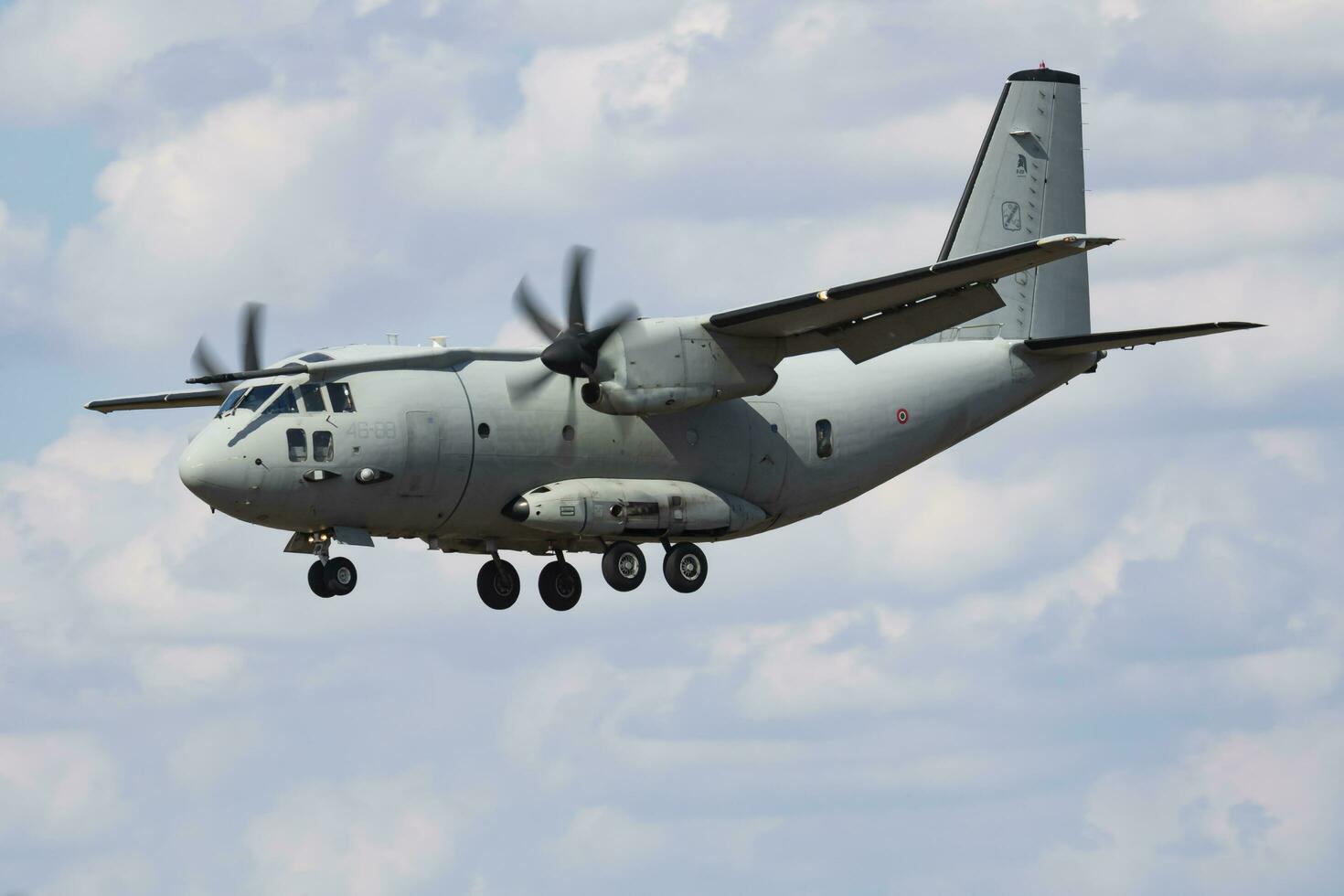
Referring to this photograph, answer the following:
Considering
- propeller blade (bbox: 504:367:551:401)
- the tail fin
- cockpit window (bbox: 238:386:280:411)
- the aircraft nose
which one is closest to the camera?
the aircraft nose

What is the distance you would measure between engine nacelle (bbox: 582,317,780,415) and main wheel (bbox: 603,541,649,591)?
211cm

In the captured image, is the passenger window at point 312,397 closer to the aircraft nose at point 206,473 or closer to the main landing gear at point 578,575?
the aircraft nose at point 206,473

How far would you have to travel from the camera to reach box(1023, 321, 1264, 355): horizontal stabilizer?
32.0 m

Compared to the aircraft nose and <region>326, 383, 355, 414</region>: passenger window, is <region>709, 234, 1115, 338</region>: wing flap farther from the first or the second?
the aircraft nose

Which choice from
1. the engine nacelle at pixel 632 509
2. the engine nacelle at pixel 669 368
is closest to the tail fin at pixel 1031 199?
the engine nacelle at pixel 669 368

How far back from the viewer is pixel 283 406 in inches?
1202

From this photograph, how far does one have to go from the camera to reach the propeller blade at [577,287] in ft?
106

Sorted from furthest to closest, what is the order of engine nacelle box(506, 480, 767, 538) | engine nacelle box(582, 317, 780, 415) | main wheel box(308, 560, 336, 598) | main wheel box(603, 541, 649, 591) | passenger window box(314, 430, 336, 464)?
main wheel box(603, 541, 649, 591) < engine nacelle box(582, 317, 780, 415) < engine nacelle box(506, 480, 767, 538) < main wheel box(308, 560, 336, 598) < passenger window box(314, 430, 336, 464)

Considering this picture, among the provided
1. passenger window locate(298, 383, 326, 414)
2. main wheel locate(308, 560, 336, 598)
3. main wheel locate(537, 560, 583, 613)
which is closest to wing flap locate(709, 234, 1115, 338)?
main wheel locate(537, 560, 583, 613)

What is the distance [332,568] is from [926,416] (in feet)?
34.4

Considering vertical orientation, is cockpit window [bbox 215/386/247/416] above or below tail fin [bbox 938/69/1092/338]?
below

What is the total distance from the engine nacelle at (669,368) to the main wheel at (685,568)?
7.27 feet

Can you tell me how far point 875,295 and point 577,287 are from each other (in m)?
4.59

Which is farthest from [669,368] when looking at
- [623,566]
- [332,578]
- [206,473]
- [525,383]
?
[206,473]
